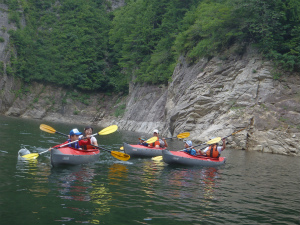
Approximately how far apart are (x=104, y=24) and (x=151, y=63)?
20.3 m

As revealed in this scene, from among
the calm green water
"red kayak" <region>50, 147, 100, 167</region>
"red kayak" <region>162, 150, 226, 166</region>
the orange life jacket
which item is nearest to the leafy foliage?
the orange life jacket

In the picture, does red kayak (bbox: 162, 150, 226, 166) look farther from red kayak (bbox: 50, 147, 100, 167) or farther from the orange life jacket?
red kayak (bbox: 50, 147, 100, 167)

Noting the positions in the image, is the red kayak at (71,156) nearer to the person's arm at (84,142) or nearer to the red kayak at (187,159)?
the person's arm at (84,142)

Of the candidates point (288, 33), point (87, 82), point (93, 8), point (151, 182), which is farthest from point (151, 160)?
point (93, 8)

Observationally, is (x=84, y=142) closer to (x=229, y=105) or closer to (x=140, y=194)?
(x=140, y=194)

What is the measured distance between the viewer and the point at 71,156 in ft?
38.5

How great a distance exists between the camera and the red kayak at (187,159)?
1352 cm

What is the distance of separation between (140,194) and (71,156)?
4159mm

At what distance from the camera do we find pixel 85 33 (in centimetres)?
5581

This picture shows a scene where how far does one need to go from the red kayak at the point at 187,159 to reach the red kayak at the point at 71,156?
276 cm

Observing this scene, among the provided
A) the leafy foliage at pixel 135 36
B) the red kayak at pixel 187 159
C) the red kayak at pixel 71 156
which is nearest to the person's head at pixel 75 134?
the red kayak at pixel 71 156

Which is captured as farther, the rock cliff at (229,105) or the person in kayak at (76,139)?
the rock cliff at (229,105)

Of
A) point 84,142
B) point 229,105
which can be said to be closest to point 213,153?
point 84,142

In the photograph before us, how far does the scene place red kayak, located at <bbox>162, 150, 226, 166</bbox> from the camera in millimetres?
13516
